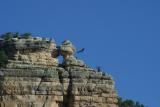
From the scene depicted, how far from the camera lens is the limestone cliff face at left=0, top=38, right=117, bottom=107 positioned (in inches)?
1283

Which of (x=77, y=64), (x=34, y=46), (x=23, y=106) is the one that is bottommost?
(x=23, y=106)

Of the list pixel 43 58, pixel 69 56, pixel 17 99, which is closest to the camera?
pixel 17 99

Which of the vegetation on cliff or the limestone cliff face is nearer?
the limestone cliff face

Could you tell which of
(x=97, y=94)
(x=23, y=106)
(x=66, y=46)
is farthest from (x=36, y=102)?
(x=66, y=46)

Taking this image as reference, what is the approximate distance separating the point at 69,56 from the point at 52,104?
4.65 meters

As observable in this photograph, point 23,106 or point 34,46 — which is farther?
point 34,46

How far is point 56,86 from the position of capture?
108 feet

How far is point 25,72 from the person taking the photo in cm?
3284

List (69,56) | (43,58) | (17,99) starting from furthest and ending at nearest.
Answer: (43,58) < (69,56) < (17,99)

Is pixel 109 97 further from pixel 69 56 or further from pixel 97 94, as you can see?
pixel 69 56

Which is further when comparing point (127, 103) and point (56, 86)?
point (127, 103)

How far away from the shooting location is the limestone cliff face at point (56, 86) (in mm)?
32594

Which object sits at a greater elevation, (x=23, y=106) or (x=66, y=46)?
(x=66, y=46)

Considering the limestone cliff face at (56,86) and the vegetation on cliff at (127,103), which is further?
the vegetation on cliff at (127,103)
